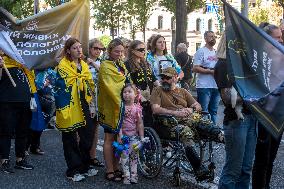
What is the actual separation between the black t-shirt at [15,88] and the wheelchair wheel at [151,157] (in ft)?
5.46

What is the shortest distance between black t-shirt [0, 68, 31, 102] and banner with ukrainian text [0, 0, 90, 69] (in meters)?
0.20

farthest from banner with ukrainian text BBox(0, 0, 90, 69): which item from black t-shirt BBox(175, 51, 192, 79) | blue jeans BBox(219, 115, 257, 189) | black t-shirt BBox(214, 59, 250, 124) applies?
black t-shirt BBox(175, 51, 192, 79)

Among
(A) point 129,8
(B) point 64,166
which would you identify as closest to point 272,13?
(A) point 129,8

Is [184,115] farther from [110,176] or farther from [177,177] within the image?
[110,176]

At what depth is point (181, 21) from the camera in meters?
17.8

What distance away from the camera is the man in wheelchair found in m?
5.68

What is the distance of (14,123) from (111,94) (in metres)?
1.46

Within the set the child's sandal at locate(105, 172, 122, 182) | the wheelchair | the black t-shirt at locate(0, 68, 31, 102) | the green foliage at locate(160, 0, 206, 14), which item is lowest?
the child's sandal at locate(105, 172, 122, 182)

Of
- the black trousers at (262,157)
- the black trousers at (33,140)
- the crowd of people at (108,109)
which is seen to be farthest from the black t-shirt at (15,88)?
the black trousers at (262,157)

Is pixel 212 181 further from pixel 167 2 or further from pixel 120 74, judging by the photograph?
pixel 167 2

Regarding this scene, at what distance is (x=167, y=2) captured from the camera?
34.6 meters

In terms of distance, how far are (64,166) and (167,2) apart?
93.7 feet

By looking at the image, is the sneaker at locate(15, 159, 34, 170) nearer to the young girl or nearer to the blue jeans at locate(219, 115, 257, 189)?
the young girl

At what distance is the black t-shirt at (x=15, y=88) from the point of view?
6582 mm
